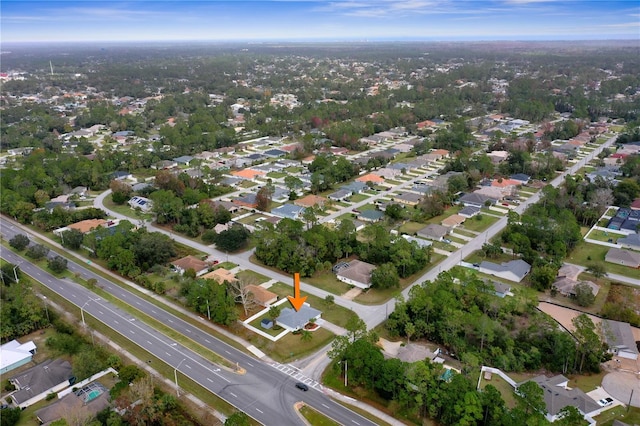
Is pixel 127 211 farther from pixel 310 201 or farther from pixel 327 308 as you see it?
pixel 327 308

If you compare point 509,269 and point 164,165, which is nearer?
point 509,269

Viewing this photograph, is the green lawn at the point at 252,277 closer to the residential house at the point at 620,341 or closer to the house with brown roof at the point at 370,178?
the residential house at the point at 620,341

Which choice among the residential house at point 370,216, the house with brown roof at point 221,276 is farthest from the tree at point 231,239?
the residential house at point 370,216

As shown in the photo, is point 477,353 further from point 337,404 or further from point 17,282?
point 17,282

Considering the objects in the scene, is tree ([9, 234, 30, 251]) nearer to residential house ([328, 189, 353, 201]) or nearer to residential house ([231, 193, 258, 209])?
residential house ([231, 193, 258, 209])

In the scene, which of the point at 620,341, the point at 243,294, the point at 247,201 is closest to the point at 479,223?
the point at 620,341

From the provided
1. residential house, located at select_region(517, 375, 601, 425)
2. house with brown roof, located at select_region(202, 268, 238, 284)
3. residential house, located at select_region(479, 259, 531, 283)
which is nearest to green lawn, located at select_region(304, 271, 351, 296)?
house with brown roof, located at select_region(202, 268, 238, 284)
